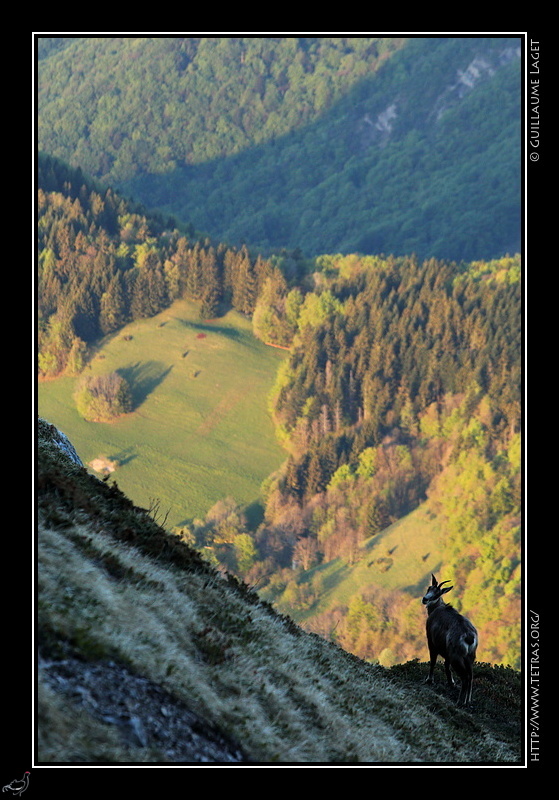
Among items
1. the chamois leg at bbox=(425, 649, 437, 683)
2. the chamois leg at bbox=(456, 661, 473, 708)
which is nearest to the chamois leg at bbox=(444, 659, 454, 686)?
the chamois leg at bbox=(425, 649, 437, 683)

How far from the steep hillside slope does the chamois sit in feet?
2.76

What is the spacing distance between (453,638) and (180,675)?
29.4 feet

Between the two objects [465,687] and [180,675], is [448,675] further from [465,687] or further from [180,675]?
[180,675]

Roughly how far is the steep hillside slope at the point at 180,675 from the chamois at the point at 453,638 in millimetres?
841

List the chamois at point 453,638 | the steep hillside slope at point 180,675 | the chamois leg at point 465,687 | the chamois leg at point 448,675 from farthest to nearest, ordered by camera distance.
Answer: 1. the chamois leg at point 448,675
2. the chamois leg at point 465,687
3. the chamois at point 453,638
4. the steep hillside slope at point 180,675

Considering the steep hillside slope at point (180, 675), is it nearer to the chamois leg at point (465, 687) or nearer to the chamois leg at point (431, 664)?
the chamois leg at point (465, 687)

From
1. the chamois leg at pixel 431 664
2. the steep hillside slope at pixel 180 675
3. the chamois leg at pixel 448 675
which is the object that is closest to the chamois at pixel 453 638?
the chamois leg at pixel 431 664

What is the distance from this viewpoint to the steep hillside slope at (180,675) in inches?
533

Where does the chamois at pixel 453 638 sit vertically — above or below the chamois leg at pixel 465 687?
above

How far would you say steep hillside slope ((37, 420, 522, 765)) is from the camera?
13539mm

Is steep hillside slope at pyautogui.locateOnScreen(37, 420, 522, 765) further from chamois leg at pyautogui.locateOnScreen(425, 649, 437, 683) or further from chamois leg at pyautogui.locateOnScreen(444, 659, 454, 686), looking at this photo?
chamois leg at pyautogui.locateOnScreen(425, 649, 437, 683)

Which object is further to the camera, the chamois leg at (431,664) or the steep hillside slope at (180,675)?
the chamois leg at (431,664)
